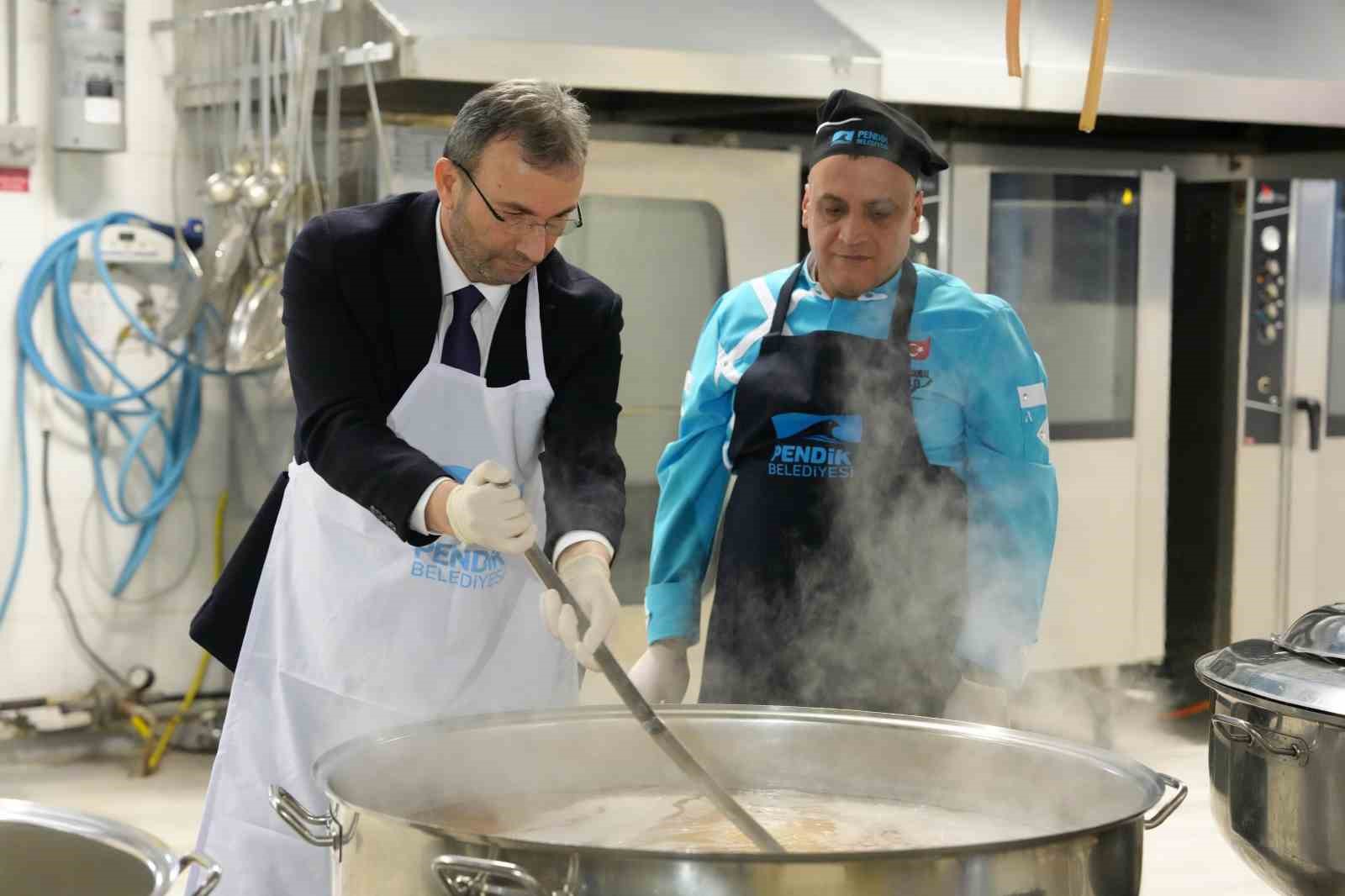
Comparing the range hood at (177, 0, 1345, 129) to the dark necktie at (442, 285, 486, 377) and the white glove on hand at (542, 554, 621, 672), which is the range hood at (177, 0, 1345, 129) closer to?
the dark necktie at (442, 285, 486, 377)

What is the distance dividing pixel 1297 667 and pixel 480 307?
1.04m

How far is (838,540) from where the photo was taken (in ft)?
7.48

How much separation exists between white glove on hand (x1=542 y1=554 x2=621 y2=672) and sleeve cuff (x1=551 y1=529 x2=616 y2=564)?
26 millimetres

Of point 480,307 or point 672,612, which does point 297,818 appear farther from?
point 672,612

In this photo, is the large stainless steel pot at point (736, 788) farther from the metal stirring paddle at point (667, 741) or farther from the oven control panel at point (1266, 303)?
the oven control panel at point (1266, 303)

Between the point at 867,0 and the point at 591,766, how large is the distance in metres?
2.75

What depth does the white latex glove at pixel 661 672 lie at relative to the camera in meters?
2.29

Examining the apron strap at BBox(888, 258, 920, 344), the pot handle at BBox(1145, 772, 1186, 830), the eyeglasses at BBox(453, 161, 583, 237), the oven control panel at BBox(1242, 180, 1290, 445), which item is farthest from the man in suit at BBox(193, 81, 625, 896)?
the oven control panel at BBox(1242, 180, 1290, 445)

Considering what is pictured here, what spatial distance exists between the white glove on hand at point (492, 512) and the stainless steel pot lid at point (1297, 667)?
0.77 meters

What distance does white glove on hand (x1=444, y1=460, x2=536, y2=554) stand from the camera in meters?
1.70

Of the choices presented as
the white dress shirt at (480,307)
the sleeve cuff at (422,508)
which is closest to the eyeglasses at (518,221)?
the white dress shirt at (480,307)

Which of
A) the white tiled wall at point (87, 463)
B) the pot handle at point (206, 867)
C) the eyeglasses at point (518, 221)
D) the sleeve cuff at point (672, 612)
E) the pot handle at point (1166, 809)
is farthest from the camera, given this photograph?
the white tiled wall at point (87, 463)

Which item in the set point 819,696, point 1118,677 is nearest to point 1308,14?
point 1118,677

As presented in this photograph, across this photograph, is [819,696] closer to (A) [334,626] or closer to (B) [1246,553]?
(A) [334,626]
